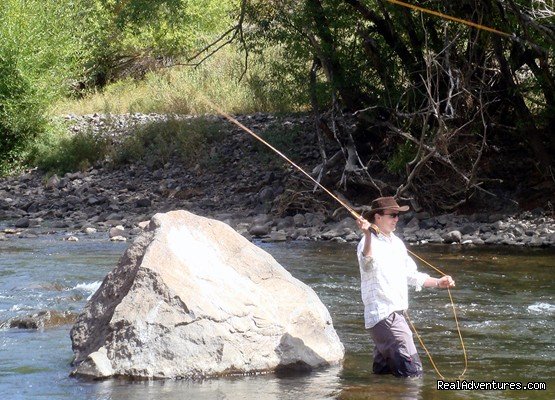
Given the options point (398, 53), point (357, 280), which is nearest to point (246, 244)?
point (357, 280)

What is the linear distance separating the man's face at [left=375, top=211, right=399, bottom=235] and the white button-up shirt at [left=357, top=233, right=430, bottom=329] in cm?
5

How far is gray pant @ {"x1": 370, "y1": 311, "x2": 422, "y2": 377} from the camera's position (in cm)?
642

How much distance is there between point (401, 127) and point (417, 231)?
1898 millimetres

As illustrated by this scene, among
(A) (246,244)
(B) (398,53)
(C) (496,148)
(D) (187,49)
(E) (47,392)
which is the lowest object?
(E) (47,392)

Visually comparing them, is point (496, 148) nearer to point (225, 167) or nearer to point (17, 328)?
point (225, 167)

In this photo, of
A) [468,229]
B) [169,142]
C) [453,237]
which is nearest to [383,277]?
[453,237]

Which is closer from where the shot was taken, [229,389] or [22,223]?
[229,389]

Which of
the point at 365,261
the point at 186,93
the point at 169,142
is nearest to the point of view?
the point at 365,261

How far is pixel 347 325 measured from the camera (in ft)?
29.3

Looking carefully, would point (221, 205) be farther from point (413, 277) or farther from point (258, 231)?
point (413, 277)

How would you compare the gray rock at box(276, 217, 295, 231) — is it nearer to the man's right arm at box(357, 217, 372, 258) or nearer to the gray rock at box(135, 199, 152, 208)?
the gray rock at box(135, 199, 152, 208)

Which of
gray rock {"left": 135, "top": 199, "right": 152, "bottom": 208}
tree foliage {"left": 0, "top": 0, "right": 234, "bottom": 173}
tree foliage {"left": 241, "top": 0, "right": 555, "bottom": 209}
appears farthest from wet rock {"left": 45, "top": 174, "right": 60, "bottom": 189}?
tree foliage {"left": 241, "top": 0, "right": 555, "bottom": 209}

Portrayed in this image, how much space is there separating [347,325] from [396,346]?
2.48 m

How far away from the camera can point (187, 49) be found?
3105cm
